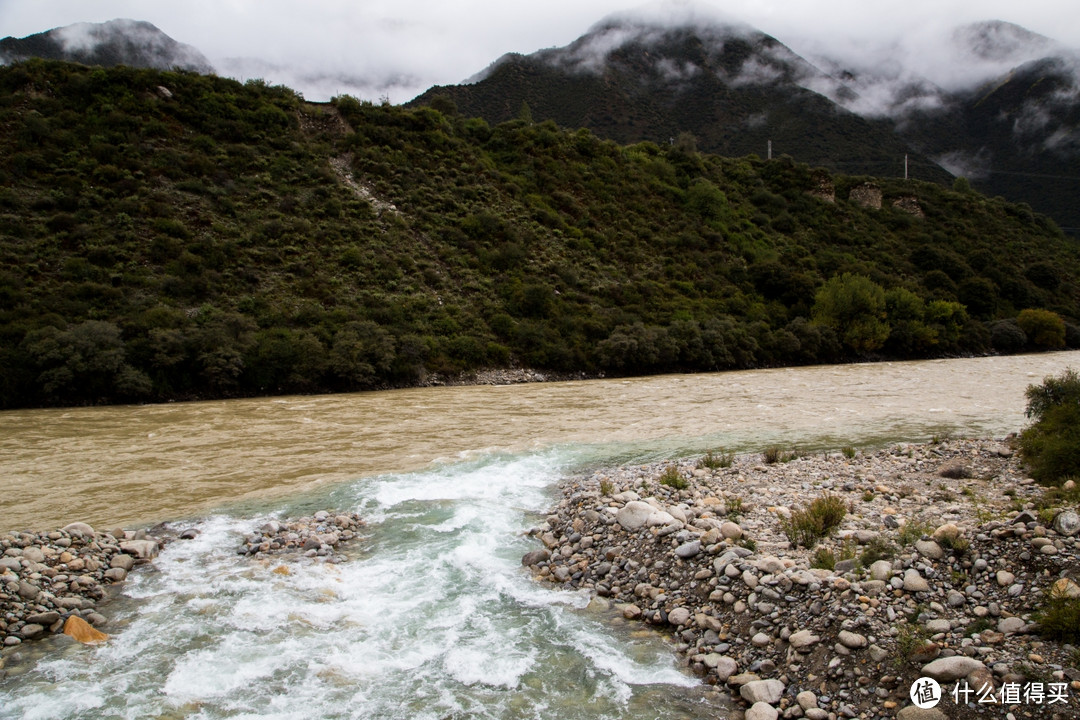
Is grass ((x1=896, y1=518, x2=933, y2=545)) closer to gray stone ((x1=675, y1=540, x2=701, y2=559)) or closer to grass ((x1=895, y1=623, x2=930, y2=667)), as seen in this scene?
grass ((x1=895, y1=623, x2=930, y2=667))

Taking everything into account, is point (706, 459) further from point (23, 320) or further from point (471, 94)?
point (471, 94)

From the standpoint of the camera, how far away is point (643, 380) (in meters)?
34.5

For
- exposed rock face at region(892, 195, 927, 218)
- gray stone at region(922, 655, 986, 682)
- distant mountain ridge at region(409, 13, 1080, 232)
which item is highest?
distant mountain ridge at region(409, 13, 1080, 232)

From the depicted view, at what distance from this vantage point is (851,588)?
19.0 feet

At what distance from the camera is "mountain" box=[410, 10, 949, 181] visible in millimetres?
99500

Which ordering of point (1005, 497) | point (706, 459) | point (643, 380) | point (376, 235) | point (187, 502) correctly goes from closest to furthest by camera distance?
point (1005, 497) → point (187, 502) → point (706, 459) → point (643, 380) → point (376, 235)

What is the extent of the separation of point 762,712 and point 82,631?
22.6 ft

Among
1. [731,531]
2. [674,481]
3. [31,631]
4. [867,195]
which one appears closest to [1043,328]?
[867,195]

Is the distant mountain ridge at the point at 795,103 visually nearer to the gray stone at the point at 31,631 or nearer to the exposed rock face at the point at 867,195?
the exposed rock face at the point at 867,195

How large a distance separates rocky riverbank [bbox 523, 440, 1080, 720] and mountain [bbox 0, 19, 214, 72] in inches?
4735

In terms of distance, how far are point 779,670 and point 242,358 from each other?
28.0m

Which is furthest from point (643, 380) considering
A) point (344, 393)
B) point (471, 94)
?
point (471, 94)

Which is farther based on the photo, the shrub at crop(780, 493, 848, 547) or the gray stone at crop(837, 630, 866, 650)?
the shrub at crop(780, 493, 848, 547)

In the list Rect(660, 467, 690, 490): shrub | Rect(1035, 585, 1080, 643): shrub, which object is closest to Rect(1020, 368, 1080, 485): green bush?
Rect(660, 467, 690, 490): shrub
